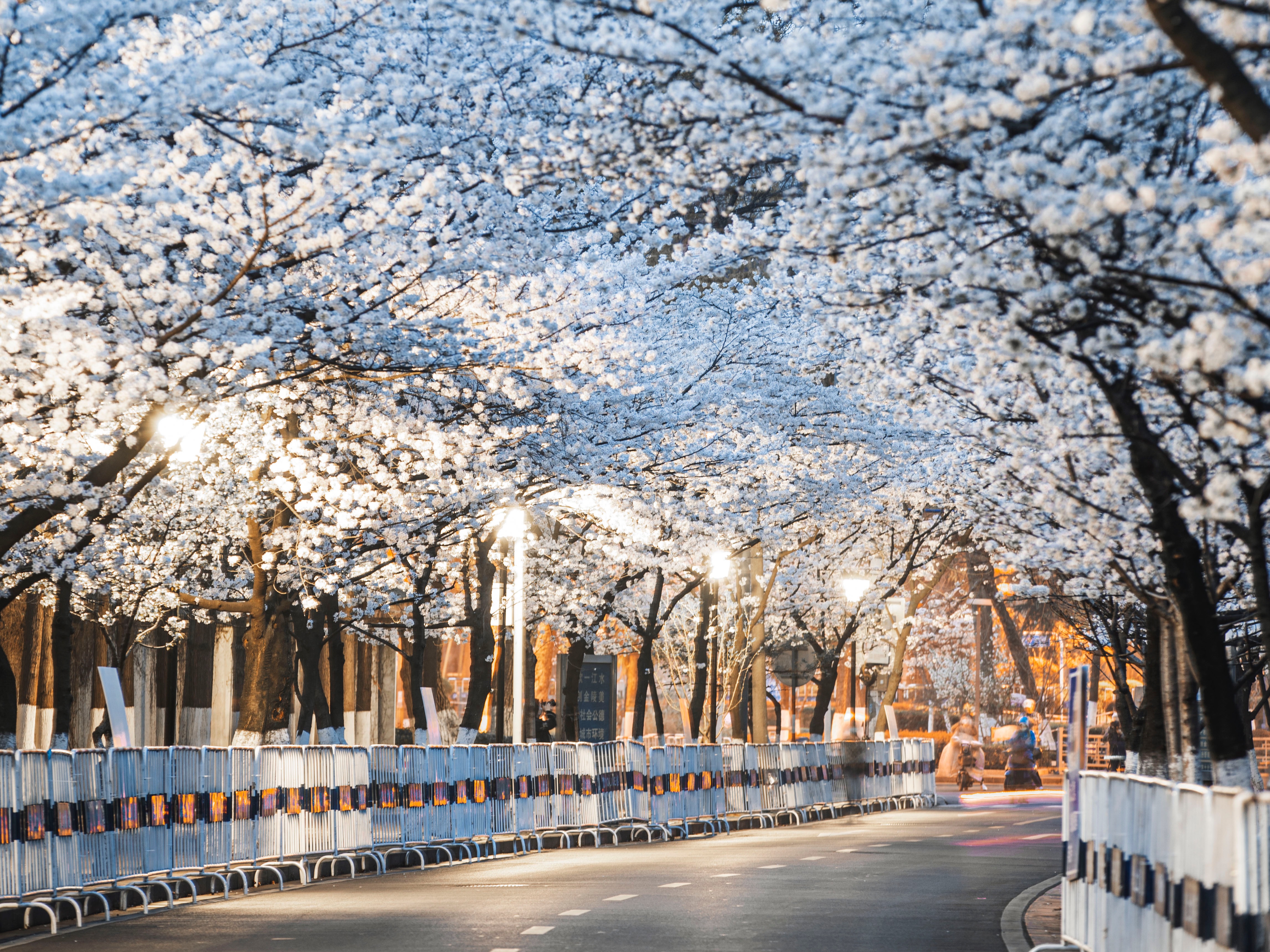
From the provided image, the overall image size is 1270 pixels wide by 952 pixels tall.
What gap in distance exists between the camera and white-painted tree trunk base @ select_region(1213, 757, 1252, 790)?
11.3 m

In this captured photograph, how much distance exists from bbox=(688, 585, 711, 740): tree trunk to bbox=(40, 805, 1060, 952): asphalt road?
12430 mm

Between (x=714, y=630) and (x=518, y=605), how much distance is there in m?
20.4

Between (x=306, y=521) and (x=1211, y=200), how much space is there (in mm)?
16326

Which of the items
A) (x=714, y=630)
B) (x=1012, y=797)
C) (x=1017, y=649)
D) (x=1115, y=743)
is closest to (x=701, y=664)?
(x=714, y=630)

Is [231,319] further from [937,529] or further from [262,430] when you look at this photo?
[937,529]

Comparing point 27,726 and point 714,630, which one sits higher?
point 714,630

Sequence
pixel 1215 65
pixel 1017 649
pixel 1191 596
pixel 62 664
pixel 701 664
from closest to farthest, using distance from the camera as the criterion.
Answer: pixel 1215 65 < pixel 1191 596 < pixel 62 664 < pixel 701 664 < pixel 1017 649

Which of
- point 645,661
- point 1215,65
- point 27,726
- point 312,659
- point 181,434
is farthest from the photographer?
point 27,726

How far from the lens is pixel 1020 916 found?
50.4 ft

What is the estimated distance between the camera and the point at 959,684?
82062mm

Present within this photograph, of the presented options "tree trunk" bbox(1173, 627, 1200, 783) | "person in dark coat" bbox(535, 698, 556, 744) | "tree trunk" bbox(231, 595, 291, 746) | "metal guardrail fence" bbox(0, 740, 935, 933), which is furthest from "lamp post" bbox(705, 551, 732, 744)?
"tree trunk" bbox(1173, 627, 1200, 783)

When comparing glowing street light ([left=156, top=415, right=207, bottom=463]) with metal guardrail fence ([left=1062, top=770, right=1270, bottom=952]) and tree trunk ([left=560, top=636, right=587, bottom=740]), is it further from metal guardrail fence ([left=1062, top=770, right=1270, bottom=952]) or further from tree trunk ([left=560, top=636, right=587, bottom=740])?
tree trunk ([left=560, top=636, right=587, bottom=740])

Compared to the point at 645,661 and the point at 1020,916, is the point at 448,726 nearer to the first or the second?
the point at 645,661

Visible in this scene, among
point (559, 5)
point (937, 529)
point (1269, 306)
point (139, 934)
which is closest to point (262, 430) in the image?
point (139, 934)
